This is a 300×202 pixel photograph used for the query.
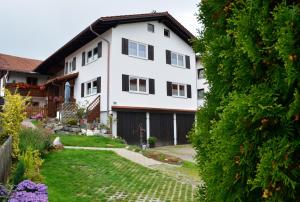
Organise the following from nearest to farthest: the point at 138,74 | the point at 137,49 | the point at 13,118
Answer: the point at 13,118, the point at 138,74, the point at 137,49

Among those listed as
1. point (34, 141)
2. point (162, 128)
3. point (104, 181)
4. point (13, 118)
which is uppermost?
point (13, 118)

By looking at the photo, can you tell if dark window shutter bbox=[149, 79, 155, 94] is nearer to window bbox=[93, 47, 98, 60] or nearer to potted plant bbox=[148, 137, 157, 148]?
potted plant bbox=[148, 137, 157, 148]

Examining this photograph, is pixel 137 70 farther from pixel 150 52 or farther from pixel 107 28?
pixel 107 28

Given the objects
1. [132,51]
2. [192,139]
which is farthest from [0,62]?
[192,139]

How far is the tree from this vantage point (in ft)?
7.92

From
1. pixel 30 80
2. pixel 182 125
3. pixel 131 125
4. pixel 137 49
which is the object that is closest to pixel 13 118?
pixel 131 125

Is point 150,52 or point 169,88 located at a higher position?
point 150,52

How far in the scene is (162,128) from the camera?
25.9m

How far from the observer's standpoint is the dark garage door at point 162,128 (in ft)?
82.7

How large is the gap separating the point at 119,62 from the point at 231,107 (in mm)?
→ 21383

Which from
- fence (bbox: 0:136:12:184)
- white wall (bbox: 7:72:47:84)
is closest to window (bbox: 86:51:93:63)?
white wall (bbox: 7:72:47:84)

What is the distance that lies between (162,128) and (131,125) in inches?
126

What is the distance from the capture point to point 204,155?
3639 mm

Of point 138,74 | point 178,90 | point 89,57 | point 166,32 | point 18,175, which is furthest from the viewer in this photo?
point 178,90
